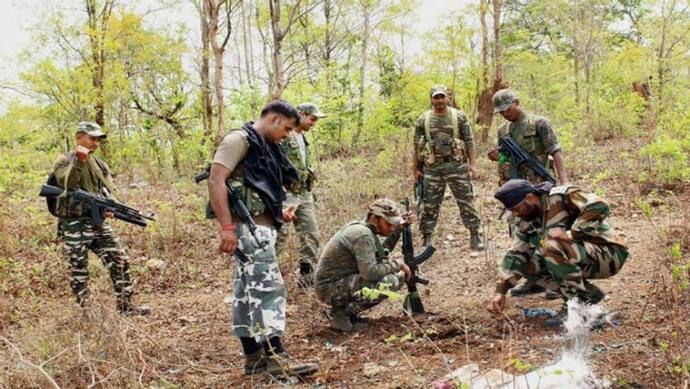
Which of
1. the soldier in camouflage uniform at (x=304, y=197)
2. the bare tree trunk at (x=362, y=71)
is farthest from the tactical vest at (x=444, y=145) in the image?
the bare tree trunk at (x=362, y=71)

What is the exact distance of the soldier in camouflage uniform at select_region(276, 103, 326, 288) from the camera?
4.86m

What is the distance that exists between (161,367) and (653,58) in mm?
15425

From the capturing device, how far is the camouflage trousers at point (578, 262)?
3279 mm

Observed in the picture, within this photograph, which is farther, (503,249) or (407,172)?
(407,172)

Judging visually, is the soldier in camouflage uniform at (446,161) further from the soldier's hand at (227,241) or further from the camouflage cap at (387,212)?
A: the soldier's hand at (227,241)

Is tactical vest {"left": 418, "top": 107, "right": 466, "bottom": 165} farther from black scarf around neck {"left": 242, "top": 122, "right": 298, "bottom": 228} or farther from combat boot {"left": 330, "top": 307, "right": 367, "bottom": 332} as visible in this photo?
black scarf around neck {"left": 242, "top": 122, "right": 298, "bottom": 228}

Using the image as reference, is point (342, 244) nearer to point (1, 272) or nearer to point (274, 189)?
point (274, 189)

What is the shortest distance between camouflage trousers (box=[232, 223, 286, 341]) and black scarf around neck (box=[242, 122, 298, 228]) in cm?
17

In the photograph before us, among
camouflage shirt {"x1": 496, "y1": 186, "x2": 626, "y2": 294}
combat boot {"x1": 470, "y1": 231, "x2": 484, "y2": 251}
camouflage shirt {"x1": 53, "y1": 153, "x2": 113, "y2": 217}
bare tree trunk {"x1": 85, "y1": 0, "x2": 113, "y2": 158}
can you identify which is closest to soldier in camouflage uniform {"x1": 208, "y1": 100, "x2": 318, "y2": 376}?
camouflage shirt {"x1": 496, "y1": 186, "x2": 626, "y2": 294}

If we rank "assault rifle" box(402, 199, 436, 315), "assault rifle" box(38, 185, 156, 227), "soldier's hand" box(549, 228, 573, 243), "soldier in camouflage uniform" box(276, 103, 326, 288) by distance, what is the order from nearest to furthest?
"soldier's hand" box(549, 228, 573, 243) < "assault rifle" box(402, 199, 436, 315) < "assault rifle" box(38, 185, 156, 227) < "soldier in camouflage uniform" box(276, 103, 326, 288)

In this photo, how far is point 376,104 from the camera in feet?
44.0

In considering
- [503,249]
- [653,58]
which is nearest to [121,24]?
[503,249]

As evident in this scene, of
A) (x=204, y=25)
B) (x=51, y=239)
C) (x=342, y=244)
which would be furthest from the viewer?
(x=204, y=25)

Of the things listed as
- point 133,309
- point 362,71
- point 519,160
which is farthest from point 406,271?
point 362,71
